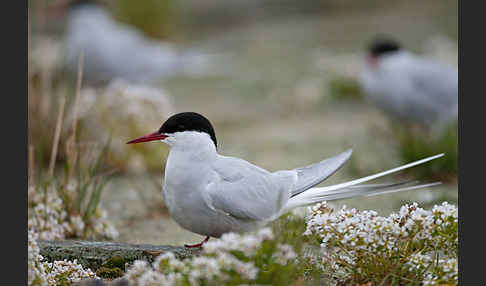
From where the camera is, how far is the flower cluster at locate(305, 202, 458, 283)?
1.83 metres

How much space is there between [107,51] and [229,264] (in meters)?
4.31

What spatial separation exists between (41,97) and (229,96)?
295 cm

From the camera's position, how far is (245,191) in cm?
202

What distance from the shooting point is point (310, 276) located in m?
1.92

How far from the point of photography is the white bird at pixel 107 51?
549 centimetres

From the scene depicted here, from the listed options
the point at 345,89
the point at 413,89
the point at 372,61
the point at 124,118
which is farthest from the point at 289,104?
the point at 124,118

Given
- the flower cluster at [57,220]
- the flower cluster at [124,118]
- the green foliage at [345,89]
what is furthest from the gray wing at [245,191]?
the green foliage at [345,89]

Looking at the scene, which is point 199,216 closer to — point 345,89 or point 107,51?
point 107,51

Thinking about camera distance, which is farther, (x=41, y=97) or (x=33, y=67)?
(x=33, y=67)

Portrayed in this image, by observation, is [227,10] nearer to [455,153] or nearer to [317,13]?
[317,13]

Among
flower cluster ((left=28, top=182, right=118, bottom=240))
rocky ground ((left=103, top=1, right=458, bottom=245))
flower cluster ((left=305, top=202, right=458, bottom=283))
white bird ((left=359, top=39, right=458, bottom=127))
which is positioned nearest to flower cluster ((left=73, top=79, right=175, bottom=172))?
rocky ground ((left=103, top=1, right=458, bottom=245))

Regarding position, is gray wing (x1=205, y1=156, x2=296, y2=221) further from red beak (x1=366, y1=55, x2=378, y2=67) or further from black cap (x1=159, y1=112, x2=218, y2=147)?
red beak (x1=366, y1=55, x2=378, y2=67)

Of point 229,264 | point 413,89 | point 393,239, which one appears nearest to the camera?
point 229,264

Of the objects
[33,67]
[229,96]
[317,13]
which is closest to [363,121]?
[229,96]
